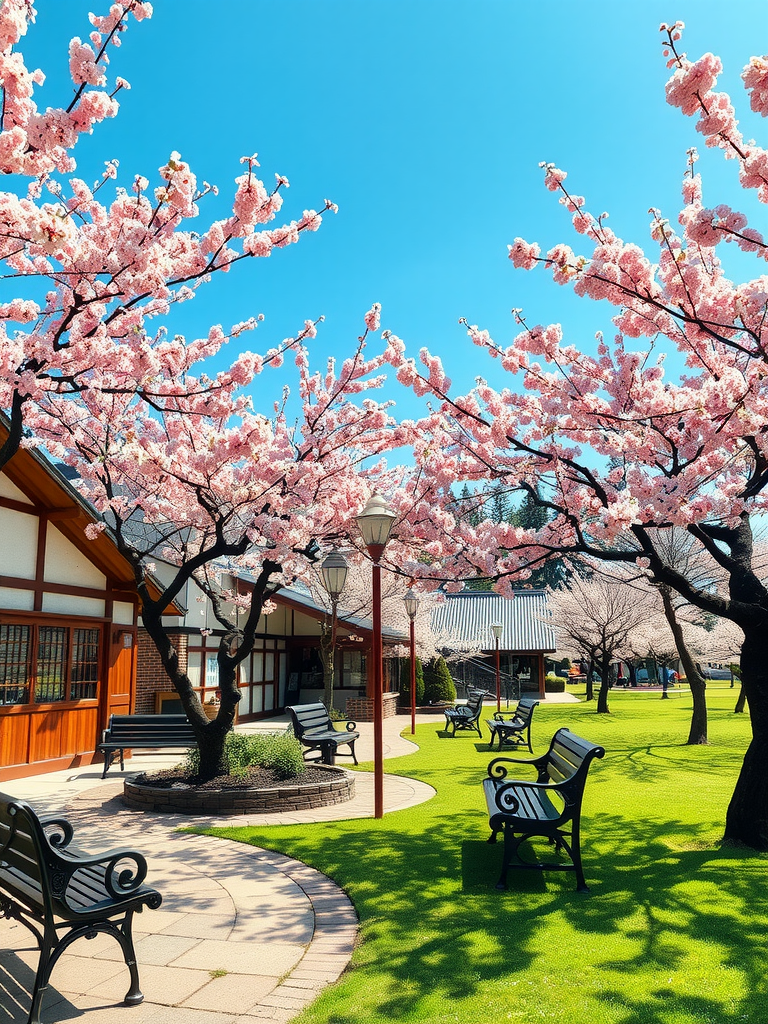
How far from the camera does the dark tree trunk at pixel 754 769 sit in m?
6.48

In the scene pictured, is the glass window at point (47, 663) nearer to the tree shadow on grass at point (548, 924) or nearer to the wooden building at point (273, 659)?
the wooden building at point (273, 659)

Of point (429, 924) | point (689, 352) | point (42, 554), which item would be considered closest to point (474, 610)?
point (42, 554)

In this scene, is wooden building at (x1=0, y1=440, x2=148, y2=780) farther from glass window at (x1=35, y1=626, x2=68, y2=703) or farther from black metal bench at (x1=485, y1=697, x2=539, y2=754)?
black metal bench at (x1=485, y1=697, x2=539, y2=754)

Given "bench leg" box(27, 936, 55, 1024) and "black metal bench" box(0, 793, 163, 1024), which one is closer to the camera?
"bench leg" box(27, 936, 55, 1024)

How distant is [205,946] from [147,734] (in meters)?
7.30

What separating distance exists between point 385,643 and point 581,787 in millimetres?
20781

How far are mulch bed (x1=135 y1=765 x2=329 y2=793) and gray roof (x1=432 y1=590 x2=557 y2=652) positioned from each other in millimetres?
23025

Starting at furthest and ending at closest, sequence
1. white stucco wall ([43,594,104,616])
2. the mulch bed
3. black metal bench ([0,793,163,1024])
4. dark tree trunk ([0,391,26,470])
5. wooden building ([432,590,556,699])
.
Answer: wooden building ([432,590,556,699]) → white stucco wall ([43,594,104,616]) → the mulch bed → dark tree trunk ([0,391,26,470]) → black metal bench ([0,793,163,1024])

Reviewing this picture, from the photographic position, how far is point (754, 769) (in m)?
6.54

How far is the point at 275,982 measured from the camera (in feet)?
12.8

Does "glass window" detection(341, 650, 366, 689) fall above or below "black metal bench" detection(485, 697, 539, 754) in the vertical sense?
above

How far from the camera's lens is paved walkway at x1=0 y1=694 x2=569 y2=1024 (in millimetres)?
3605

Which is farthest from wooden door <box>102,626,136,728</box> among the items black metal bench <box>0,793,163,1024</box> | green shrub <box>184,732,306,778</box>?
black metal bench <box>0,793,163,1024</box>

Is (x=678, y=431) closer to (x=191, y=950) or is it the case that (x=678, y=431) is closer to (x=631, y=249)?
(x=631, y=249)
